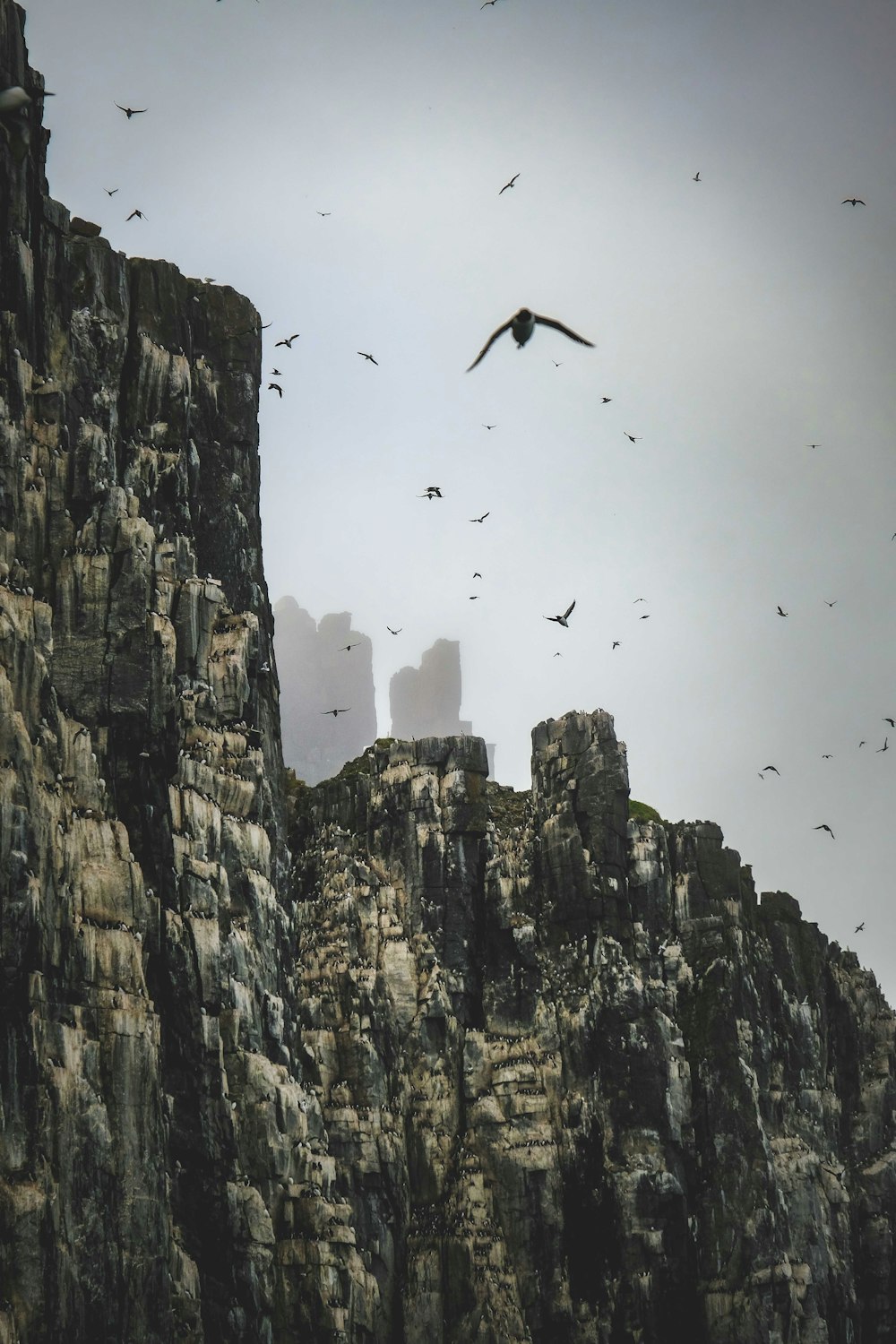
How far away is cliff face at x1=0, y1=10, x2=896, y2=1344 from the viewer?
71.6m

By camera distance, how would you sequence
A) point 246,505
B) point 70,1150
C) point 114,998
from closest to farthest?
point 70,1150, point 114,998, point 246,505

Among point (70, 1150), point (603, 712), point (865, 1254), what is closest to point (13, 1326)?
point (70, 1150)

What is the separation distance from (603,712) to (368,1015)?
97.5 ft

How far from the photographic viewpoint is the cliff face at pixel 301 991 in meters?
71.6

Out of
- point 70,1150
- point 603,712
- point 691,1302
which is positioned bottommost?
point 691,1302

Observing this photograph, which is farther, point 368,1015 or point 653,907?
point 653,907

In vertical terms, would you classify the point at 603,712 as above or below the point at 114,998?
above

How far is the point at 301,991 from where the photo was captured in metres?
102

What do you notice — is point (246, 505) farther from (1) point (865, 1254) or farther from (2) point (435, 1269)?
(1) point (865, 1254)

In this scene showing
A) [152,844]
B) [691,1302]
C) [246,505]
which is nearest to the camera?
[152,844]

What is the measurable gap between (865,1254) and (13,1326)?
80748 millimetres

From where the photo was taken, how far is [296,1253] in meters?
81.9

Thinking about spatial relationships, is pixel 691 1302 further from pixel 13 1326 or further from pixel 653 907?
pixel 13 1326

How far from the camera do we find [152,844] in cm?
8012
